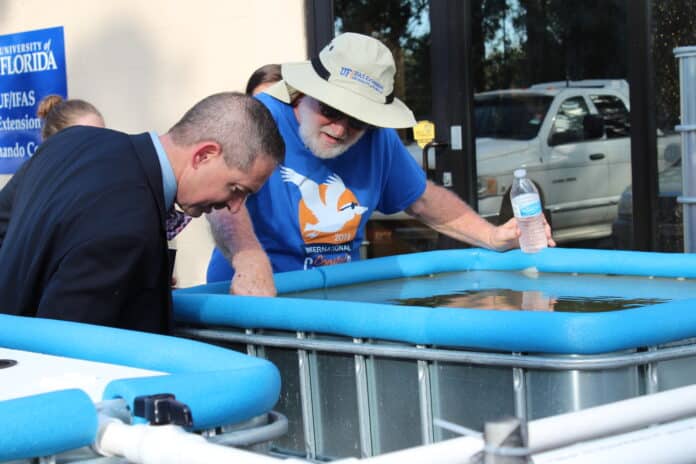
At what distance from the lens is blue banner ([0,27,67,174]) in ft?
27.1

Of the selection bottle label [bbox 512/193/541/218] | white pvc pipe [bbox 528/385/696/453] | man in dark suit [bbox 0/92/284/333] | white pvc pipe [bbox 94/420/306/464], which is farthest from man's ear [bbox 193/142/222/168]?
white pvc pipe [bbox 528/385/696/453]

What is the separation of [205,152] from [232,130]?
85 mm

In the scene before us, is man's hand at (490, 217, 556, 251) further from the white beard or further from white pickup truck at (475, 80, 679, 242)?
white pickup truck at (475, 80, 679, 242)

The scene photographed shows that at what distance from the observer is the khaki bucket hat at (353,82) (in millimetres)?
3137

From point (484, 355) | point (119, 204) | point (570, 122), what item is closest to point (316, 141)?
point (119, 204)

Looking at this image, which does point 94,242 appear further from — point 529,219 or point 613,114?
point 613,114

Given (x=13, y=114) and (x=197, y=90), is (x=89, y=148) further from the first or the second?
(x=13, y=114)

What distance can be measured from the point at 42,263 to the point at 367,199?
4.11 ft

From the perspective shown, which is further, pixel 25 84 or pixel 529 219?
pixel 25 84

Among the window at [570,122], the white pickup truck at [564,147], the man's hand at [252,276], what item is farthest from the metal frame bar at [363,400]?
the window at [570,122]

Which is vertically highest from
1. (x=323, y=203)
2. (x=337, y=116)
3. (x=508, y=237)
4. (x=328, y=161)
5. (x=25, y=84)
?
(x=25, y=84)

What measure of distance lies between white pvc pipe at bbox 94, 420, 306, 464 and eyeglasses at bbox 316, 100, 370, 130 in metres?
1.90

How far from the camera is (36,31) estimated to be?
27.5 ft

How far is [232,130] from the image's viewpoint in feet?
8.61
